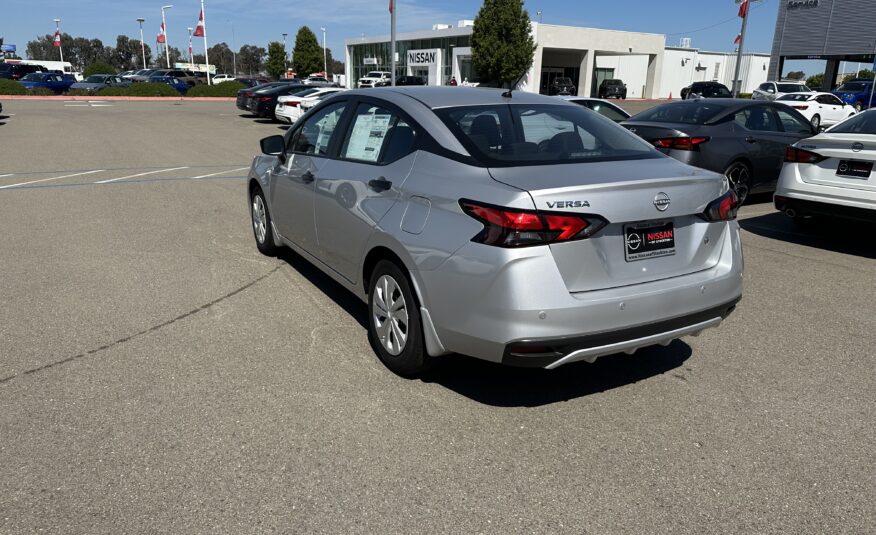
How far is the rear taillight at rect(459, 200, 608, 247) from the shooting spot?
3053 millimetres

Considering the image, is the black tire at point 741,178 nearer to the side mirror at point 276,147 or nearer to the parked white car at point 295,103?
the side mirror at point 276,147

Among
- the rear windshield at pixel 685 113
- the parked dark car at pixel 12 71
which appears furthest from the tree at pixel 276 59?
the rear windshield at pixel 685 113

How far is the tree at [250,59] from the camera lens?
140875 mm

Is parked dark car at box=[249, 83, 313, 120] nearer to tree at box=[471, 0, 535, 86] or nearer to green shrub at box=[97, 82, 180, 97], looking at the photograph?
green shrub at box=[97, 82, 180, 97]

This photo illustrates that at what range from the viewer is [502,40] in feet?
155

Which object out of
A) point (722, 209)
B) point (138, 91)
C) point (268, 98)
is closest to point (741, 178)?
point (722, 209)

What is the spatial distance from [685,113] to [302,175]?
265 inches

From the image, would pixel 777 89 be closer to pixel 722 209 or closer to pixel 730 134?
pixel 730 134

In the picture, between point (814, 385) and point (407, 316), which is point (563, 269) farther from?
point (814, 385)

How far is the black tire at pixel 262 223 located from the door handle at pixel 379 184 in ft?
7.65

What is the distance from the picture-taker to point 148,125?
22.5m

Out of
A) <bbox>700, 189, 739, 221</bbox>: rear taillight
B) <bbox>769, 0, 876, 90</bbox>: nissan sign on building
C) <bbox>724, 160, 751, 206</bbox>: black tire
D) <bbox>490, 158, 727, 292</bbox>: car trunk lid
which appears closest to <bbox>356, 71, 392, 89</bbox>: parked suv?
<bbox>769, 0, 876, 90</bbox>: nissan sign on building

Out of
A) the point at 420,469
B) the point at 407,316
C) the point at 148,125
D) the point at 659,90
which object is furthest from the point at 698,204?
the point at 659,90

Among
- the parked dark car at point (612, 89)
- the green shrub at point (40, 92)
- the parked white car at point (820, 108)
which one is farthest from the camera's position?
the parked dark car at point (612, 89)
